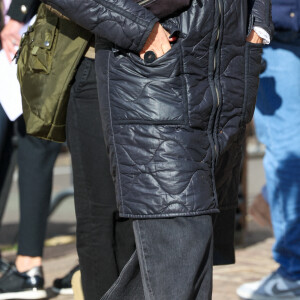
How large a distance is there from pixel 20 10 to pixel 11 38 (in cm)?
25

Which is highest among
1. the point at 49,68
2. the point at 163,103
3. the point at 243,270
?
the point at 49,68

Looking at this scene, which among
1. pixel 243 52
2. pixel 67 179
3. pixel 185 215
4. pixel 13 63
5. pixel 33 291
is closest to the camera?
pixel 185 215

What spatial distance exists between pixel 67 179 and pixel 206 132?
11.0 meters

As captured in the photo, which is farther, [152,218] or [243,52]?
[243,52]

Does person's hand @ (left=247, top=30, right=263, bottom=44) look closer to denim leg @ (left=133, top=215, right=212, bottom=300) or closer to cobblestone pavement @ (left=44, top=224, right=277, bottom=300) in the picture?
denim leg @ (left=133, top=215, right=212, bottom=300)

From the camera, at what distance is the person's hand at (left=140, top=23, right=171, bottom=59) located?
2.45 meters

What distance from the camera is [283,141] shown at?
401 cm

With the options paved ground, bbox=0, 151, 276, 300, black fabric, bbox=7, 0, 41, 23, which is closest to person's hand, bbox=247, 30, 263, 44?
black fabric, bbox=7, 0, 41, 23

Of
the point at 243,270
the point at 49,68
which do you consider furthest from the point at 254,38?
the point at 243,270

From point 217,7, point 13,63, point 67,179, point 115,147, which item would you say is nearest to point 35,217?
point 13,63

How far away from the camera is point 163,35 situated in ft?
8.04

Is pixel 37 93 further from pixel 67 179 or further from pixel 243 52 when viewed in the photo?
pixel 67 179

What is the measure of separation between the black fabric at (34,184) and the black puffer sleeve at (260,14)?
1503 millimetres

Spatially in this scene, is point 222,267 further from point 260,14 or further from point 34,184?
point 260,14
